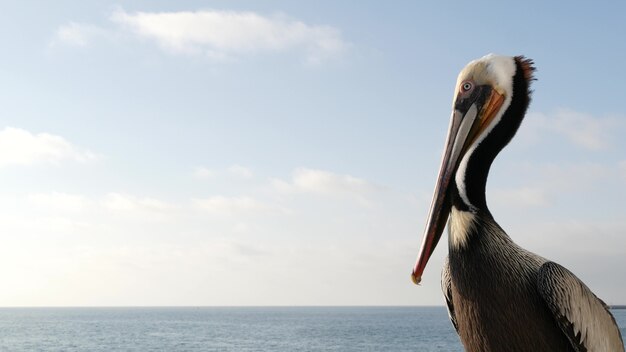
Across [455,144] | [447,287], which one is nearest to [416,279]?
[447,287]

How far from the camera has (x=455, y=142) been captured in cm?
477

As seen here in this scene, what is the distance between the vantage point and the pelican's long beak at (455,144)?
4.65m

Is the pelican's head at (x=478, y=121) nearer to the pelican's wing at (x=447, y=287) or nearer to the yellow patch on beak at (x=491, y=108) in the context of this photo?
the yellow patch on beak at (x=491, y=108)

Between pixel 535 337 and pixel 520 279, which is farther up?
pixel 520 279

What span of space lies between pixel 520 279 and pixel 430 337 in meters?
96.2

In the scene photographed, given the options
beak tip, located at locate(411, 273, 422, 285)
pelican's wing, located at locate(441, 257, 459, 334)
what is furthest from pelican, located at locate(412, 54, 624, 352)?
pelican's wing, located at locate(441, 257, 459, 334)

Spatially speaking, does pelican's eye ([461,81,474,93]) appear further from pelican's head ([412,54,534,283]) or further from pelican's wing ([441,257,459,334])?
pelican's wing ([441,257,459,334])

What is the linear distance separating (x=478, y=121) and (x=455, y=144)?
0.22 meters

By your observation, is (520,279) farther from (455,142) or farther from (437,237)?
(455,142)

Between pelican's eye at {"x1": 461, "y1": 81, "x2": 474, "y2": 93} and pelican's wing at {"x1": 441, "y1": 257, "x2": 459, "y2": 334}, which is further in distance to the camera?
pelican's wing at {"x1": 441, "y1": 257, "x2": 459, "y2": 334}

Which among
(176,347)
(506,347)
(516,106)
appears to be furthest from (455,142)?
(176,347)

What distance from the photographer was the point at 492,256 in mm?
4711

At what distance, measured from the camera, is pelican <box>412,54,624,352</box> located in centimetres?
465

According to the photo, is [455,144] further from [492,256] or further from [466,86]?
[492,256]
